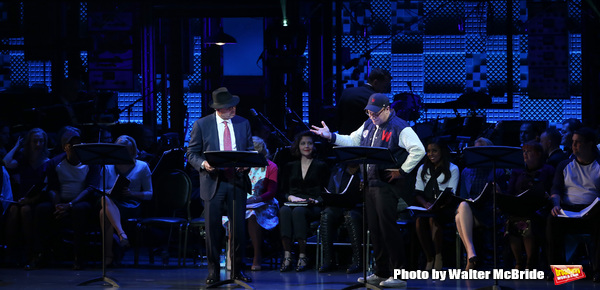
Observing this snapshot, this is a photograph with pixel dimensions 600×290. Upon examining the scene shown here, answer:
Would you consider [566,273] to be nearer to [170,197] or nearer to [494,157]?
[494,157]

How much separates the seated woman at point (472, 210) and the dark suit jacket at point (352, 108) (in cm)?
118

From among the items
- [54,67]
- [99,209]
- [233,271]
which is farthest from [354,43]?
[233,271]

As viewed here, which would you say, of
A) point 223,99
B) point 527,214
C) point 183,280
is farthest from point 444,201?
point 183,280

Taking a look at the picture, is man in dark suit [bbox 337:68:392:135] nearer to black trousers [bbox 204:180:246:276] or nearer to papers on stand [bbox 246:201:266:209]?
papers on stand [bbox 246:201:266:209]

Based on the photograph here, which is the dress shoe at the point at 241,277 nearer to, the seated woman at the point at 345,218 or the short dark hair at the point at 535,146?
the seated woman at the point at 345,218

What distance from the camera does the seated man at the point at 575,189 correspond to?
8.13 meters

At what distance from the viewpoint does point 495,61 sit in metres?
15.8

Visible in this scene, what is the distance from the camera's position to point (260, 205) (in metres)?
8.99

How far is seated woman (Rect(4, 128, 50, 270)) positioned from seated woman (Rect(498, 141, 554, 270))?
4.65 metres

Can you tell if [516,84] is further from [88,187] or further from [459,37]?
[88,187]

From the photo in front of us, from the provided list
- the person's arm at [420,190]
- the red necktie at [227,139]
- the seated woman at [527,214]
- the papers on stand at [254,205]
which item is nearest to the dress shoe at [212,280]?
the red necktie at [227,139]

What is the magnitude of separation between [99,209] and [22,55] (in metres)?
8.17

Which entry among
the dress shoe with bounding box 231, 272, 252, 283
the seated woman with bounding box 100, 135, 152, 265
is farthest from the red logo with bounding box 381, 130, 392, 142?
the seated woman with bounding box 100, 135, 152, 265

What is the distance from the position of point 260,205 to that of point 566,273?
300cm
